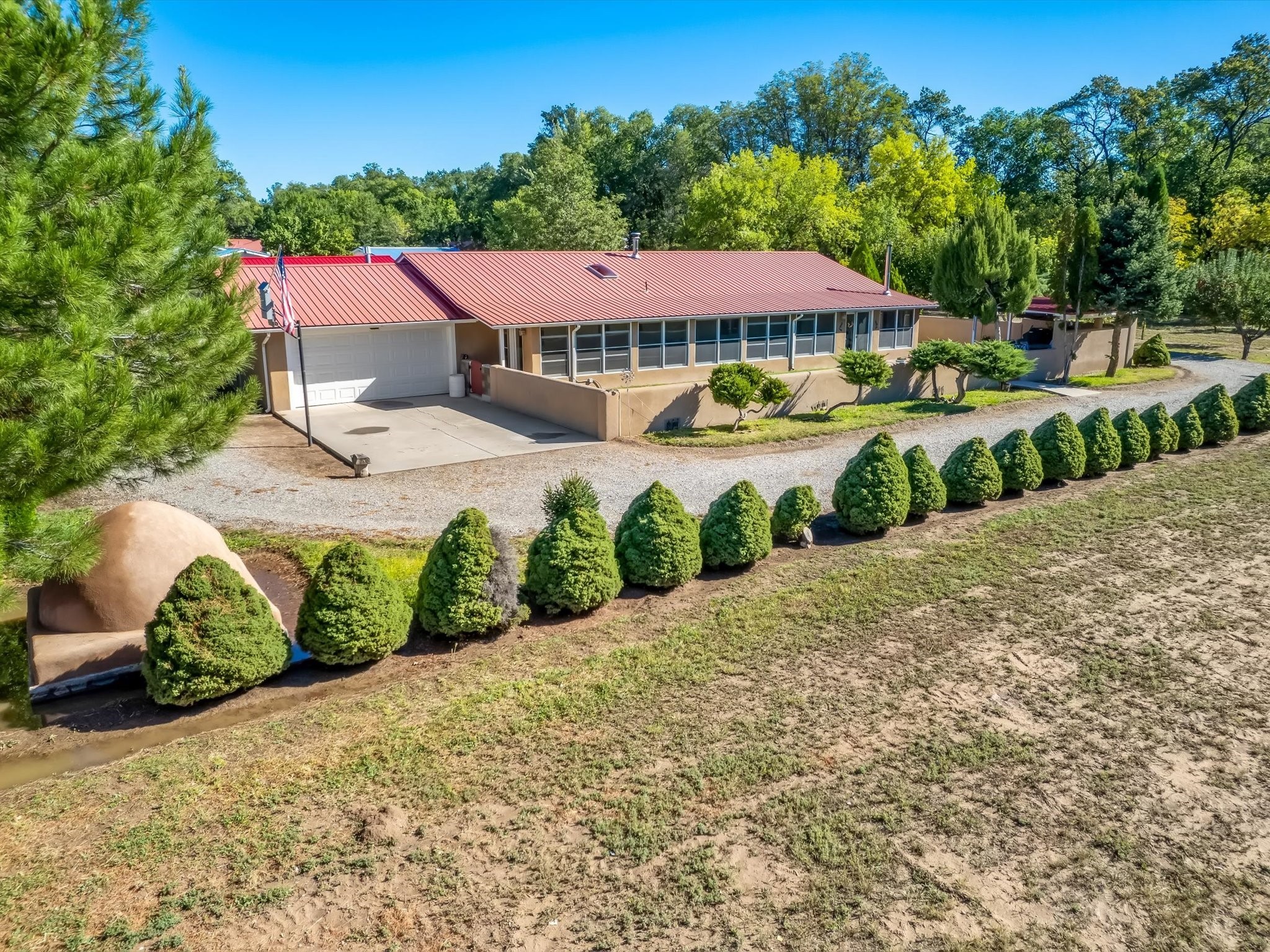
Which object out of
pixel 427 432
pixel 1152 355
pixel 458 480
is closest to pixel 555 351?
pixel 427 432

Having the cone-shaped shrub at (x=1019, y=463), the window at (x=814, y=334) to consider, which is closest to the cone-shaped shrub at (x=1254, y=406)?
the cone-shaped shrub at (x=1019, y=463)

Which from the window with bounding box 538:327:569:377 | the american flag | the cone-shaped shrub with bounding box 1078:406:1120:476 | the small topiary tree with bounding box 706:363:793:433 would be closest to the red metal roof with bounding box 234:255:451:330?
the american flag

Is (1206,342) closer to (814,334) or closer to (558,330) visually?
(814,334)

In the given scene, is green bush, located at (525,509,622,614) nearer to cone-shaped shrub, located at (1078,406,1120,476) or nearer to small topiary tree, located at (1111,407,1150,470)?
cone-shaped shrub, located at (1078,406,1120,476)

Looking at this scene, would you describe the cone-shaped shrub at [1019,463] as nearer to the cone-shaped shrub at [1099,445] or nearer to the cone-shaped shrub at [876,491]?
the cone-shaped shrub at [1099,445]

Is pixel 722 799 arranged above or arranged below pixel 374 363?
below

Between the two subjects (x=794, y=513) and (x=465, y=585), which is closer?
(x=465, y=585)
